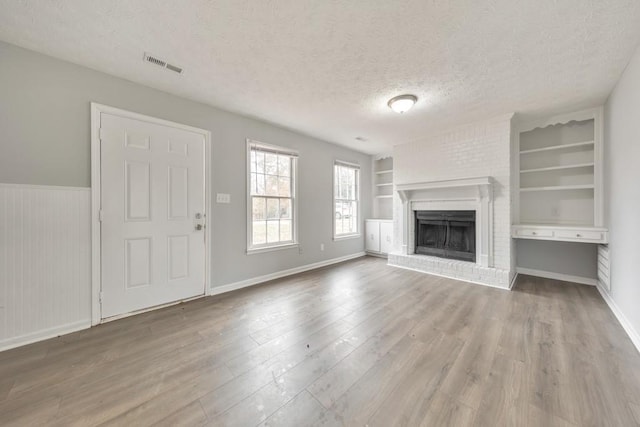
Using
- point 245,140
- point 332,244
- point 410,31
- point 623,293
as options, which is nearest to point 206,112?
point 245,140

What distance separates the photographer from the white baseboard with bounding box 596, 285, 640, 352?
1.98 meters

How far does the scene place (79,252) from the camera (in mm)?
2287

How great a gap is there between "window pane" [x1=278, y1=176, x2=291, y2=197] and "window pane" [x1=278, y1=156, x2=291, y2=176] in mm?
84

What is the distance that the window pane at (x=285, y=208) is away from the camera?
405 centimetres

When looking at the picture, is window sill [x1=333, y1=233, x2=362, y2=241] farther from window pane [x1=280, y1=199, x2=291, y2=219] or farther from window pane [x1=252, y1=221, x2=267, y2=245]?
window pane [x1=252, y1=221, x2=267, y2=245]

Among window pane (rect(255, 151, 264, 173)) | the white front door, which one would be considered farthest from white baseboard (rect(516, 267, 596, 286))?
the white front door

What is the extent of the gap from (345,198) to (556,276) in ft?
12.3

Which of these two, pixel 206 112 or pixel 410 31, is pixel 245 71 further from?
pixel 410 31

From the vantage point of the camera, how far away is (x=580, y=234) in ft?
10.2

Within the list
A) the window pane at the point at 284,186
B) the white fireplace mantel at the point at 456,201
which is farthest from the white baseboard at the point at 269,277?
the white fireplace mantel at the point at 456,201

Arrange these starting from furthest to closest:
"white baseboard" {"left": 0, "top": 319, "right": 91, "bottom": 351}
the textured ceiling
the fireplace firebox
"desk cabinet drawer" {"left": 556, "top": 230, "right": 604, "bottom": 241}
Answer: the fireplace firebox
"desk cabinet drawer" {"left": 556, "top": 230, "right": 604, "bottom": 241}
"white baseboard" {"left": 0, "top": 319, "right": 91, "bottom": 351}
the textured ceiling

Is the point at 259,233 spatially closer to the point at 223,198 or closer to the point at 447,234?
the point at 223,198

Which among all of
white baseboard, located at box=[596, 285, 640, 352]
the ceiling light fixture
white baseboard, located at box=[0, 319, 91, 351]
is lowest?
white baseboard, located at box=[0, 319, 91, 351]

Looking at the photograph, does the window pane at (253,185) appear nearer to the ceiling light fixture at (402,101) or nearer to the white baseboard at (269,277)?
the white baseboard at (269,277)
